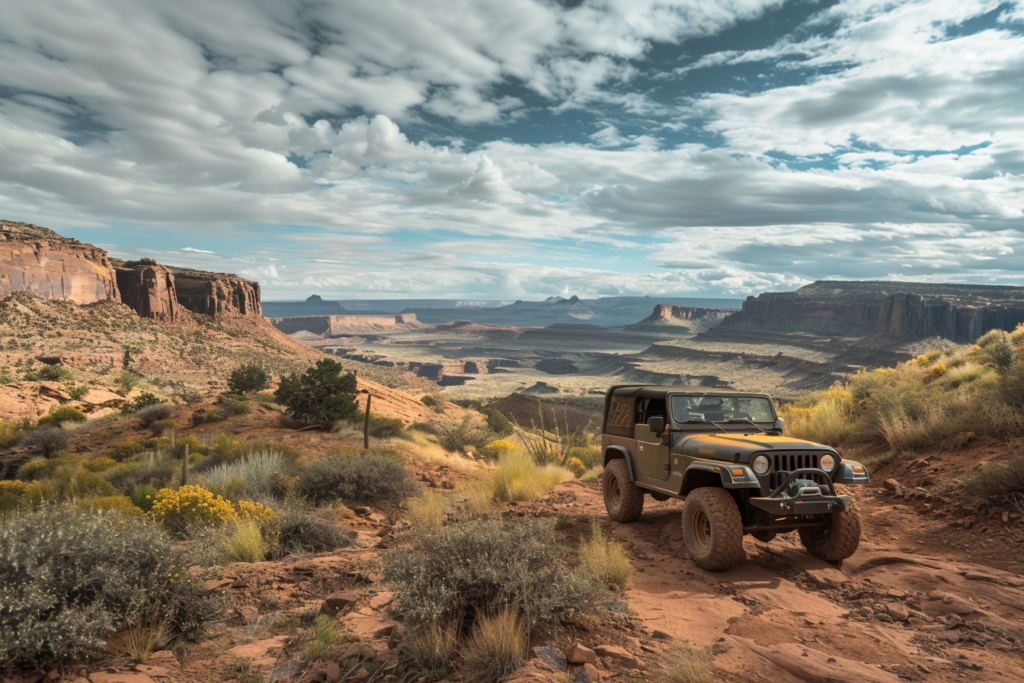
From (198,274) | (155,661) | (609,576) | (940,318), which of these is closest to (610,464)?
(609,576)

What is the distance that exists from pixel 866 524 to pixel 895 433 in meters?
3.81

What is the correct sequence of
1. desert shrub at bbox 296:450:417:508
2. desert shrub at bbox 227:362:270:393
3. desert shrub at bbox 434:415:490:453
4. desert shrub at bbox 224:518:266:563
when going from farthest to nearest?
desert shrub at bbox 227:362:270:393 → desert shrub at bbox 434:415:490:453 → desert shrub at bbox 296:450:417:508 → desert shrub at bbox 224:518:266:563

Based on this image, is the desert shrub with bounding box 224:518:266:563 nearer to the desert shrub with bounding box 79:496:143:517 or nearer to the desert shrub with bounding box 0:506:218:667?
the desert shrub with bounding box 0:506:218:667

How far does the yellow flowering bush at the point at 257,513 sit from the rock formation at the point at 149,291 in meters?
82.1

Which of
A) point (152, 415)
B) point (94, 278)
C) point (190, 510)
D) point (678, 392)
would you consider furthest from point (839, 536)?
point (94, 278)

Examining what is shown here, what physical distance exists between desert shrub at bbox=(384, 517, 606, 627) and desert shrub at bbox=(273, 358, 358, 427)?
1738cm

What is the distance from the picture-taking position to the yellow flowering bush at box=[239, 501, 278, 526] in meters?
9.01

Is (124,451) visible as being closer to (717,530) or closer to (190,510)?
(190,510)

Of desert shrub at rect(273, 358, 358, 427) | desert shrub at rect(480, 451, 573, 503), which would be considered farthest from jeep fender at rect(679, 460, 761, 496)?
desert shrub at rect(273, 358, 358, 427)

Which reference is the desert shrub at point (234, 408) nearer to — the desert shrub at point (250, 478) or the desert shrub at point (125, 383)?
the desert shrub at point (250, 478)

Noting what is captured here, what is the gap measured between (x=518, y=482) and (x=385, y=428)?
12.2m

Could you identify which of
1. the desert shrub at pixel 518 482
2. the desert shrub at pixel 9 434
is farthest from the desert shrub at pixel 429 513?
the desert shrub at pixel 9 434

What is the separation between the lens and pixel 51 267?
6900 cm

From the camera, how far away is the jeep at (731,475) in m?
6.42
